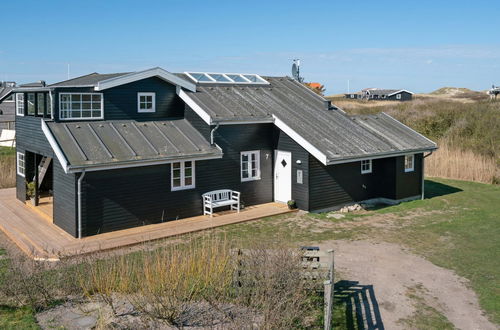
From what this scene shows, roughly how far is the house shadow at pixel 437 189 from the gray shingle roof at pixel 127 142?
393 inches

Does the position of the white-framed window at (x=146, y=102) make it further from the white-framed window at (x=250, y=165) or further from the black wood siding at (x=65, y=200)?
the white-framed window at (x=250, y=165)

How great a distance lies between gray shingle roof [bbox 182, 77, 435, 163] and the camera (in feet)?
52.1

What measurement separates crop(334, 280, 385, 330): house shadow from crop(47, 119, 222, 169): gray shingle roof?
672cm

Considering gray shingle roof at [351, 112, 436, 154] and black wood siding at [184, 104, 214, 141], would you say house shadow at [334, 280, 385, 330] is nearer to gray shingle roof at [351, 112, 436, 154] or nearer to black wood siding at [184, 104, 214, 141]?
black wood siding at [184, 104, 214, 141]

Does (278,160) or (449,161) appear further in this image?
(449,161)

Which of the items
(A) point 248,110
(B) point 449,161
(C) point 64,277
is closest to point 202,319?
(C) point 64,277

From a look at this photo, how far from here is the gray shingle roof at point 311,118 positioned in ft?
52.1

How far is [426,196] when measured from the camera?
19312 millimetres

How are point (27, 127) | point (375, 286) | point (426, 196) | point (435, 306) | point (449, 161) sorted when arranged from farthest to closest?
point (449, 161) < point (426, 196) < point (27, 127) < point (375, 286) < point (435, 306)

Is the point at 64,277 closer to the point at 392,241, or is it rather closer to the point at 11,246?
the point at 11,246

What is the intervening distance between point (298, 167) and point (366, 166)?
10.5ft

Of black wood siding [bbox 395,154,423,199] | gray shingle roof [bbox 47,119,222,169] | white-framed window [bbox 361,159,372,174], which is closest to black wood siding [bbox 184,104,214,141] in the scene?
gray shingle roof [bbox 47,119,222,169]

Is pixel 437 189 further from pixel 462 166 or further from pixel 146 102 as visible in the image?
pixel 146 102

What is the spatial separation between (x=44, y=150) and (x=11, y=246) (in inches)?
126
